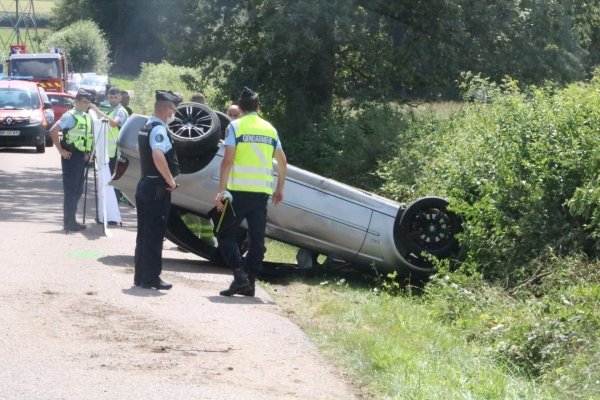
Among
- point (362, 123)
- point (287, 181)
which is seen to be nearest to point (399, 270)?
point (287, 181)

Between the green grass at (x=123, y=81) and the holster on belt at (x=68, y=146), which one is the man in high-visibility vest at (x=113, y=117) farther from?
the green grass at (x=123, y=81)

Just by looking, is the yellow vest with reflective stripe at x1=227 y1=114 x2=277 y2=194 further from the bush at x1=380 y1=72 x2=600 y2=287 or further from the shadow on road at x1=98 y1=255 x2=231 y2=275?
the bush at x1=380 y1=72 x2=600 y2=287

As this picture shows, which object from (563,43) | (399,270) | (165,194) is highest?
(563,43)

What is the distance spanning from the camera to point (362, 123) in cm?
1878

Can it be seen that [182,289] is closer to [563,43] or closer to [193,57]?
[193,57]

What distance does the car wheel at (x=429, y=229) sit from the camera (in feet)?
32.0

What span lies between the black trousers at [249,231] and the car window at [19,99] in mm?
19130

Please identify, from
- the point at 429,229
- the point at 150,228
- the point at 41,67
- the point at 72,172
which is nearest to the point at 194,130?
the point at 150,228

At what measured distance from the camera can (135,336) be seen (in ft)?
22.3

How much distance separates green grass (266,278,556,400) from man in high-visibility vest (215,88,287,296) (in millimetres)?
499

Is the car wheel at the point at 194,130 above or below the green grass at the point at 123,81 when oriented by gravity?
above

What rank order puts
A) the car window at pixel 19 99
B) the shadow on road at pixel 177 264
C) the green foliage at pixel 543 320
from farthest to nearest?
the car window at pixel 19 99 → the shadow on road at pixel 177 264 → the green foliage at pixel 543 320

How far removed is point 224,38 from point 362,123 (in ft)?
13.6

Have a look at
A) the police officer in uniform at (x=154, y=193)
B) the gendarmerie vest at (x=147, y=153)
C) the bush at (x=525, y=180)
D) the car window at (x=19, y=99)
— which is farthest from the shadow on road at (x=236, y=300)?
the car window at (x=19, y=99)
